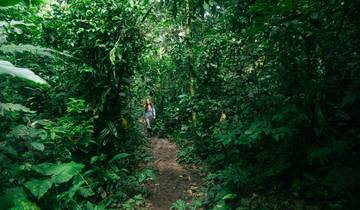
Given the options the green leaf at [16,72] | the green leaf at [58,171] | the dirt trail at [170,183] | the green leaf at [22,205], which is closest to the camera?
the green leaf at [16,72]

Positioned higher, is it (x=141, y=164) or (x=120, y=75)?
(x=120, y=75)

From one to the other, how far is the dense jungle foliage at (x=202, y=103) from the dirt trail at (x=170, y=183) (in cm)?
31

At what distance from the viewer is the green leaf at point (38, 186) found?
4.17 metres

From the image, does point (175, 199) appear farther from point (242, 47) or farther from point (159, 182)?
point (242, 47)

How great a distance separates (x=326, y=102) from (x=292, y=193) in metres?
1.58

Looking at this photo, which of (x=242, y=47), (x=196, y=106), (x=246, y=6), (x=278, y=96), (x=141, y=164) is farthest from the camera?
(x=196, y=106)

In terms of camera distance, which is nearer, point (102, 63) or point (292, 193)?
point (292, 193)

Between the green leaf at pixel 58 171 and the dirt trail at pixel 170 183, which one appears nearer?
the green leaf at pixel 58 171

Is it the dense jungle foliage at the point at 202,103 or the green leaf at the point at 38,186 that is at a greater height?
the dense jungle foliage at the point at 202,103

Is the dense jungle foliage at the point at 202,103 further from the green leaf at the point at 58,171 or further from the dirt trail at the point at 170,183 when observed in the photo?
the dirt trail at the point at 170,183

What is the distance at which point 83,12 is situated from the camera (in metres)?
6.94

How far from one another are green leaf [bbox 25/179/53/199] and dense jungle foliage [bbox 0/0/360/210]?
0.04 ft

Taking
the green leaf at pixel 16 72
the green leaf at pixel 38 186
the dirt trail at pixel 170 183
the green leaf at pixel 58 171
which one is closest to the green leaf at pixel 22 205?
the green leaf at pixel 38 186

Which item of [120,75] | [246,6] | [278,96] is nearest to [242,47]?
[246,6]
